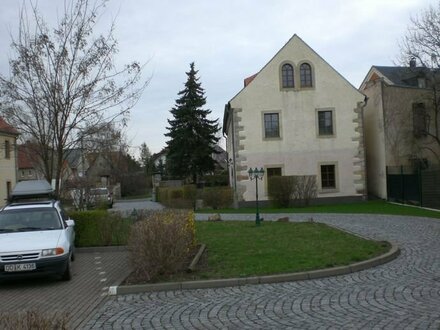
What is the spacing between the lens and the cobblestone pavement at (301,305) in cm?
653

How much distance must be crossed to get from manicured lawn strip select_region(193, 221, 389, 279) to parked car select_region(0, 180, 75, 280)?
110 inches

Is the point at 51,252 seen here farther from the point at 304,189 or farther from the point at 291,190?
the point at 304,189

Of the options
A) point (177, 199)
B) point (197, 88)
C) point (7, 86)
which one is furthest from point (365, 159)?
point (7, 86)

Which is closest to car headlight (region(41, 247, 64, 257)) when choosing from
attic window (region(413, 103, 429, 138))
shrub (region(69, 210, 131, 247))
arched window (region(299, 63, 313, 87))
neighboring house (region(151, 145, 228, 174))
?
shrub (region(69, 210, 131, 247))

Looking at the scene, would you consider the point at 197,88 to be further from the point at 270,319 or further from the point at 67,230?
the point at 270,319

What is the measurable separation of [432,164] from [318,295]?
99.2ft

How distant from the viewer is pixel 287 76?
119 feet

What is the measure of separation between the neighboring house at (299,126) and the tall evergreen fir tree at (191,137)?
59.3 feet

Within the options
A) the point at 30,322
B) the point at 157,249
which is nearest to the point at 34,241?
the point at 157,249

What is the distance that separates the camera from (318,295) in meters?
7.98

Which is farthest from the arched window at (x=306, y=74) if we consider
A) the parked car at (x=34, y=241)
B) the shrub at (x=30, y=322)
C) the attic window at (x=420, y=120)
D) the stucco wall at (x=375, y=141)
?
the shrub at (x=30, y=322)

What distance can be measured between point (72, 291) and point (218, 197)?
86.2ft

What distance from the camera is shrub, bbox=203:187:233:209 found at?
1399 inches

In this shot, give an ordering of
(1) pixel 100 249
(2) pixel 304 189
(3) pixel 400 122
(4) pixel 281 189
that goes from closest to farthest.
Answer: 1. (1) pixel 100 249
2. (4) pixel 281 189
3. (2) pixel 304 189
4. (3) pixel 400 122
